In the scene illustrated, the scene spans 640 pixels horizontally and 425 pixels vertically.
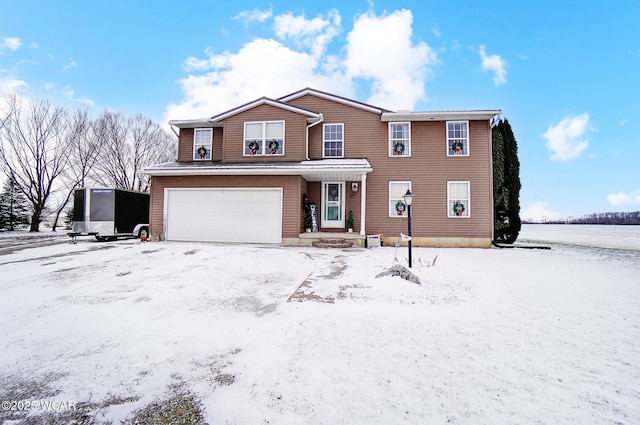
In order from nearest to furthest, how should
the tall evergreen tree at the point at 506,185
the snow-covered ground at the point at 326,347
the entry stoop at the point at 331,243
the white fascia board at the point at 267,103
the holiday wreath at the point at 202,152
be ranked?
the snow-covered ground at the point at 326,347
the entry stoop at the point at 331,243
the white fascia board at the point at 267,103
the tall evergreen tree at the point at 506,185
the holiday wreath at the point at 202,152

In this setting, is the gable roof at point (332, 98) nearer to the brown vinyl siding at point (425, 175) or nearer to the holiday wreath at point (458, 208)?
the brown vinyl siding at point (425, 175)

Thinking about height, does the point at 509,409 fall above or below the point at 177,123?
below

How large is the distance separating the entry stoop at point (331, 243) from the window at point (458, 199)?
200 inches

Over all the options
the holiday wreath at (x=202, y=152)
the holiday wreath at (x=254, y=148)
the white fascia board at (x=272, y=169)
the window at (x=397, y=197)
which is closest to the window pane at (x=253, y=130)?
the holiday wreath at (x=254, y=148)

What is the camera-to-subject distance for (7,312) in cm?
380

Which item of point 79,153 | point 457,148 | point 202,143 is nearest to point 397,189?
point 457,148

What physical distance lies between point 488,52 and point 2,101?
31.5m

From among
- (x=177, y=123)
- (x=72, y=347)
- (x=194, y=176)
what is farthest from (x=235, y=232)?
(x=72, y=347)

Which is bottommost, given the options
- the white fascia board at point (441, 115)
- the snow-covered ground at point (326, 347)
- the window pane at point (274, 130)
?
the snow-covered ground at point (326, 347)

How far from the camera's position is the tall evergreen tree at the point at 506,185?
12.4 m

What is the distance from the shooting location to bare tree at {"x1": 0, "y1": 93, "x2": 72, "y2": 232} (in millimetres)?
18625

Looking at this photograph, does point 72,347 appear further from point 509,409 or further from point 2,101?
point 2,101

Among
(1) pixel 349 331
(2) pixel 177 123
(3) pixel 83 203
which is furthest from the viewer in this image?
(2) pixel 177 123

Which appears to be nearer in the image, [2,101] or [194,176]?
[194,176]
